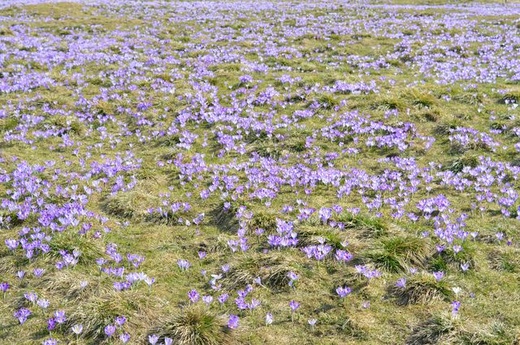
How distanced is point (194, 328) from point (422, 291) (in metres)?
3.17

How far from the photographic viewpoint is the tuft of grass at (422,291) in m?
6.11

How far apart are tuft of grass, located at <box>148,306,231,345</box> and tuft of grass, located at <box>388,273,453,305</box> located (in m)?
2.51

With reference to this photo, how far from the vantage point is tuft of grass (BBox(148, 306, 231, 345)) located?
548cm

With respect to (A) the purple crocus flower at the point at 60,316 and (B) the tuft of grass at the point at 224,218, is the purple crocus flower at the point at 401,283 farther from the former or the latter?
(A) the purple crocus flower at the point at 60,316

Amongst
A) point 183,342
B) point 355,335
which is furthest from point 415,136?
point 183,342

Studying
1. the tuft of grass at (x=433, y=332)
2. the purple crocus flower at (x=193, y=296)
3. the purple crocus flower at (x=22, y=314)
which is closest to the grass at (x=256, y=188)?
the tuft of grass at (x=433, y=332)

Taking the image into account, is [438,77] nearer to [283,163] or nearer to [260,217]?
[283,163]

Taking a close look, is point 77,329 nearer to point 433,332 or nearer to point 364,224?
point 433,332

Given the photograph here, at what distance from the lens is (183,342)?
543 cm

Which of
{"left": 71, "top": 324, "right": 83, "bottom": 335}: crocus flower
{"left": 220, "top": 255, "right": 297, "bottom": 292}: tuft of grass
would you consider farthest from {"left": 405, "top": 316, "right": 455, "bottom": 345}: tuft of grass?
{"left": 71, "top": 324, "right": 83, "bottom": 335}: crocus flower

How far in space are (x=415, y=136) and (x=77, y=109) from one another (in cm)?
1071

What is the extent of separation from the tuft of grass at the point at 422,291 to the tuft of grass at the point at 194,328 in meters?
2.51

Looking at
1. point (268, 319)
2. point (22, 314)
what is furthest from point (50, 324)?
point (268, 319)

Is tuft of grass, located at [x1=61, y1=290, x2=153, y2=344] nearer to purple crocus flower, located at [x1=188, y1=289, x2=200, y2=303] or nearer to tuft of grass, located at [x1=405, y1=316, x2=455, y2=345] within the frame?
purple crocus flower, located at [x1=188, y1=289, x2=200, y2=303]
